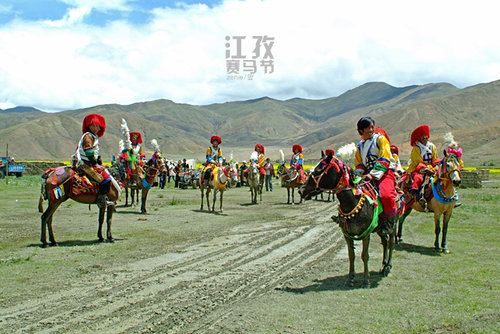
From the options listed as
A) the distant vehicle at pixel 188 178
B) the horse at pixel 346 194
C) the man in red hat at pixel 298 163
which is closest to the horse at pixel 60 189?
the horse at pixel 346 194

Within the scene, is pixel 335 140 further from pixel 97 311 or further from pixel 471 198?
pixel 97 311

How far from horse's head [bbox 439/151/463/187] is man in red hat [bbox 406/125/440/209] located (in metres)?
0.48

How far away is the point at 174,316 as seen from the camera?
579 cm

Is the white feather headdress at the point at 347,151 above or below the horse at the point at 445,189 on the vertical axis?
above

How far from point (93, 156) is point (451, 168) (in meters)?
8.48

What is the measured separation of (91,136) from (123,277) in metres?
3.85

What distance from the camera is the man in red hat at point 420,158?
35.3ft

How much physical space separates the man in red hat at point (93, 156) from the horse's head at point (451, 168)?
26.8 ft

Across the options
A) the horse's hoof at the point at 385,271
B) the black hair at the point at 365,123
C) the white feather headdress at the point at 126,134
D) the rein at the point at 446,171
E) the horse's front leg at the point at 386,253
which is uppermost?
the white feather headdress at the point at 126,134

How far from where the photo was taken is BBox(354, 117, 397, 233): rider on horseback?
718cm

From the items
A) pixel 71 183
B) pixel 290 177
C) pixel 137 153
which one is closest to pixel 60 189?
pixel 71 183

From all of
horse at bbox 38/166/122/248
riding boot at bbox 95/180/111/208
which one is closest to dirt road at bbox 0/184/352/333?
horse at bbox 38/166/122/248

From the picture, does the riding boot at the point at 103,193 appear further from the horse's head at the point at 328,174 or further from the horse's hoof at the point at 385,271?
the horse's hoof at the point at 385,271

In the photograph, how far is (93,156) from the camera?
998cm
